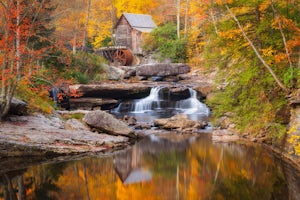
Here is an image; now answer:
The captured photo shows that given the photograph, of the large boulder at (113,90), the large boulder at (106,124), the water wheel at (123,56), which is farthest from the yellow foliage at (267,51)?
the water wheel at (123,56)

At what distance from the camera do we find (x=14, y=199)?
7012 millimetres

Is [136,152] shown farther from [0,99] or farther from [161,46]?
[161,46]

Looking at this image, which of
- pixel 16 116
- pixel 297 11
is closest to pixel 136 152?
pixel 16 116

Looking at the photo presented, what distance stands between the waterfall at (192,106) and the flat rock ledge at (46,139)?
828 cm

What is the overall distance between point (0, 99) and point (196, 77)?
17.2 metres

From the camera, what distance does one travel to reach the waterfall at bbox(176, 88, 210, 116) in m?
20.0

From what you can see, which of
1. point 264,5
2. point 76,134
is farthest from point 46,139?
point 264,5

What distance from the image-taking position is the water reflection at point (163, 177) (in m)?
7.45

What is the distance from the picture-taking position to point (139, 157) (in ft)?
35.4

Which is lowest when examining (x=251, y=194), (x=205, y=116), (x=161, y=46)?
(x=251, y=194)

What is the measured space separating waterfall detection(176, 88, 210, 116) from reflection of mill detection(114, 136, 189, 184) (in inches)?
271

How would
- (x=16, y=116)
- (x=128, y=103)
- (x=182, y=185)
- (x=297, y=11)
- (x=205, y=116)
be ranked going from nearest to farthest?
(x=182, y=185) < (x=297, y=11) < (x=16, y=116) < (x=205, y=116) < (x=128, y=103)

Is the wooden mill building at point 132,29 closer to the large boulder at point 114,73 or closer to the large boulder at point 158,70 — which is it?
the large boulder at point 114,73

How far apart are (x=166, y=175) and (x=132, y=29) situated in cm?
3031
